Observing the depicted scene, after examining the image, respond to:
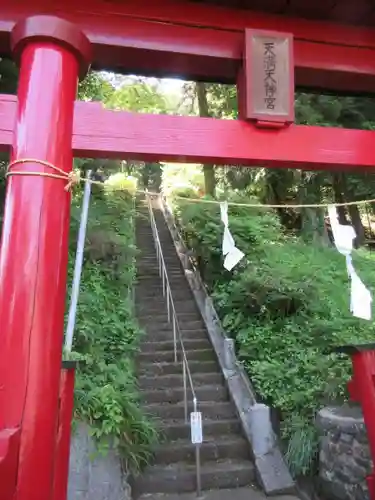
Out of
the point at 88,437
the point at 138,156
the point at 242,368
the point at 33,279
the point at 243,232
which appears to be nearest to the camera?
the point at 33,279

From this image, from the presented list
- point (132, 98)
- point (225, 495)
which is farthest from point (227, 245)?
point (132, 98)

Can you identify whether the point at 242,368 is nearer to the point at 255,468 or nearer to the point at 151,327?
the point at 255,468

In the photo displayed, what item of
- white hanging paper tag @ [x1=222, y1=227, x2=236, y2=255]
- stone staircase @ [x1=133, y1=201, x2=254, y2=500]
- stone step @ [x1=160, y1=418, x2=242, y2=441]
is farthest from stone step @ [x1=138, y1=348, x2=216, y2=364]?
white hanging paper tag @ [x1=222, y1=227, x2=236, y2=255]

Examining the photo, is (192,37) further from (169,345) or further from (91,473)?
(169,345)

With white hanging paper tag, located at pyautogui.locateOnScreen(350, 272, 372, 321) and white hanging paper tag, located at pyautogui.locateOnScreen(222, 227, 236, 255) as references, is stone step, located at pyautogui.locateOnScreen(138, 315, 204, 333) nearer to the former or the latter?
white hanging paper tag, located at pyautogui.locateOnScreen(222, 227, 236, 255)

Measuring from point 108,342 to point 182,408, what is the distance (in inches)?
61.3

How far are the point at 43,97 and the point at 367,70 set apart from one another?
2262 millimetres

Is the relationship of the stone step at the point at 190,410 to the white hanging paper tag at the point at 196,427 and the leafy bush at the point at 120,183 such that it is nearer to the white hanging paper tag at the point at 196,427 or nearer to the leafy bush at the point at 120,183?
the white hanging paper tag at the point at 196,427

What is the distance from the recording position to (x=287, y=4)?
3088 millimetres

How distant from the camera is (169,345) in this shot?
334 inches

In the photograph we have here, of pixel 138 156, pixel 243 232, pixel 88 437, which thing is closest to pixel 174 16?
pixel 138 156

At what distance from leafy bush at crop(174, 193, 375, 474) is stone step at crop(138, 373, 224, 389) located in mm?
561

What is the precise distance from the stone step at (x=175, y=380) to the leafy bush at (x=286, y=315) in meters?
0.56

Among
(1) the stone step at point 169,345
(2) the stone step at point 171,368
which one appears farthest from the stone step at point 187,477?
(1) the stone step at point 169,345
